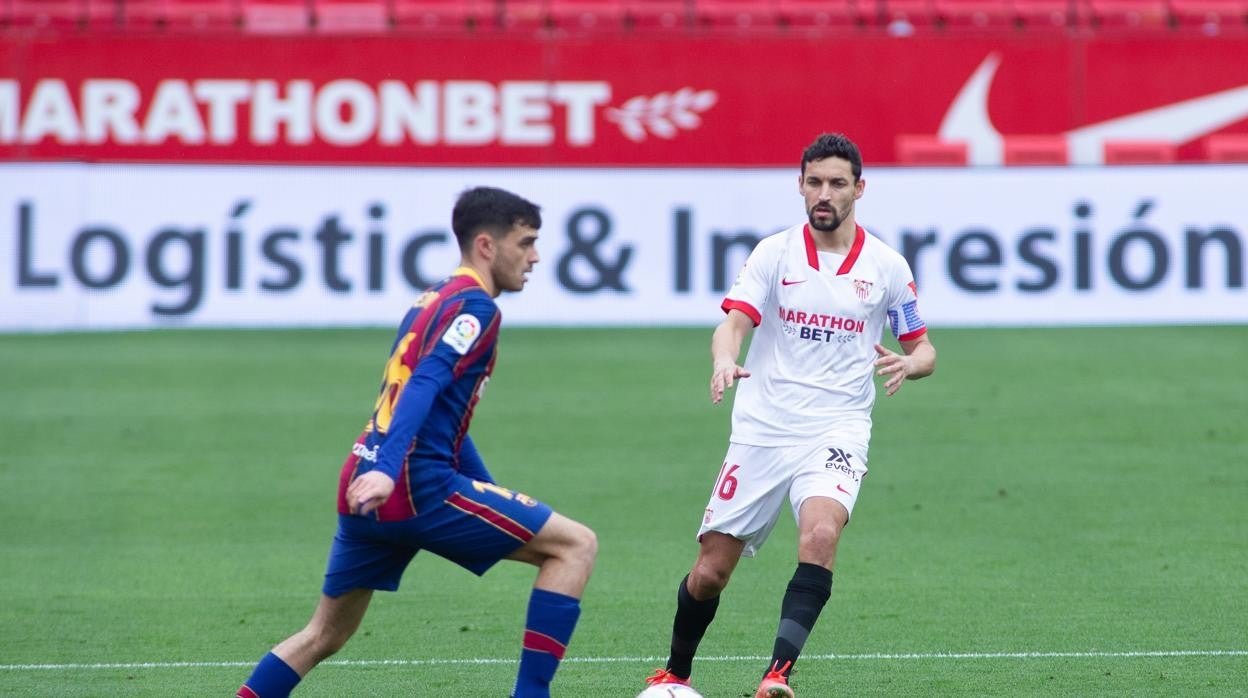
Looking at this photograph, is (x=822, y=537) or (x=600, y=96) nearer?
(x=822, y=537)

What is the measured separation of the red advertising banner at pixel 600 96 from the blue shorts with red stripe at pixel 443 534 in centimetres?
1630

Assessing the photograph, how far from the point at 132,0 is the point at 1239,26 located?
1391cm

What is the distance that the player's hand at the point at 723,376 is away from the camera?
614 centimetres

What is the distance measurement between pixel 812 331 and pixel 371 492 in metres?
2.06

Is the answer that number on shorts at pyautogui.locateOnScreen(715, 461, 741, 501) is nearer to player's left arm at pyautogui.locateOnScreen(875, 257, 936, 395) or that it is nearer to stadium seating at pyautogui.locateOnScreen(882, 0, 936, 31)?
player's left arm at pyautogui.locateOnScreen(875, 257, 936, 395)

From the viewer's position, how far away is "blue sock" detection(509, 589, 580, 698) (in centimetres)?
574

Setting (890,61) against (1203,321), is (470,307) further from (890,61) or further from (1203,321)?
(890,61)

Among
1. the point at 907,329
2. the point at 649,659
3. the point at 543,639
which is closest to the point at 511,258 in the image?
the point at 543,639

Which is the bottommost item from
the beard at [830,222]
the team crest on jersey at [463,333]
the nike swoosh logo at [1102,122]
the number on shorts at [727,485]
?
the number on shorts at [727,485]

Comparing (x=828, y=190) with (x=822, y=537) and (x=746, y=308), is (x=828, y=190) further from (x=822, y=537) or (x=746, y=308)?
(x=822, y=537)

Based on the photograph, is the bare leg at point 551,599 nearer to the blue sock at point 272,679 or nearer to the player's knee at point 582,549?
the player's knee at point 582,549

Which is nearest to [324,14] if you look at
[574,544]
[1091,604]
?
[1091,604]

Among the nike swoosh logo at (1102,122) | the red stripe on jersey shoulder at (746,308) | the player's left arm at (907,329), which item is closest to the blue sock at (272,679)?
the red stripe on jersey shoulder at (746,308)

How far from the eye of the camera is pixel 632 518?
10352mm
